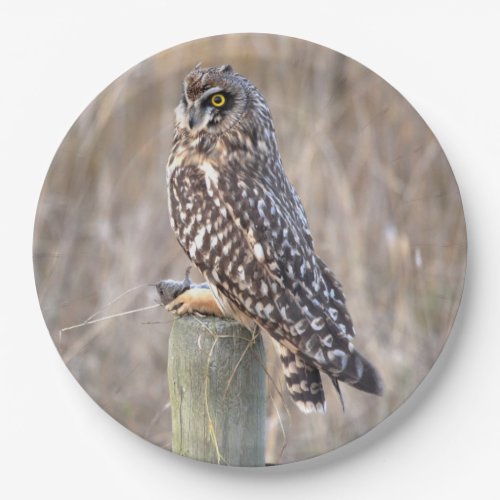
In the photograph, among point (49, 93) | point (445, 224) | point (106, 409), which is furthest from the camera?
point (49, 93)

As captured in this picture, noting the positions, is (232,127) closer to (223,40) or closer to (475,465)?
(223,40)

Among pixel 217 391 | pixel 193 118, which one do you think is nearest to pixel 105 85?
pixel 193 118

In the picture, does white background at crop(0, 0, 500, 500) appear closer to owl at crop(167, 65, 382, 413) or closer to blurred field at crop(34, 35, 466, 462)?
blurred field at crop(34, 35, 466, 462)

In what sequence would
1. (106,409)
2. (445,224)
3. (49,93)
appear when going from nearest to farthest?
(445,224), (106,409), (49,93)

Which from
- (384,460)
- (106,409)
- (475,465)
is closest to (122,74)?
(106,409)

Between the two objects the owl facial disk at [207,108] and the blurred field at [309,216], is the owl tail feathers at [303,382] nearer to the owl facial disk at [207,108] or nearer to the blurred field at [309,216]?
the blurred field at [309,216]

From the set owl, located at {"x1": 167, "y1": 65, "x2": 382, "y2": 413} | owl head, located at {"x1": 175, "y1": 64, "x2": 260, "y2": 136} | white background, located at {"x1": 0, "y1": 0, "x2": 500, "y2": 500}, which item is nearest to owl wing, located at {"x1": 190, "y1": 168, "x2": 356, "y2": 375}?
owl, located at {"x1": 167, "y1": 65, "x2": 382, "y2": 413}
